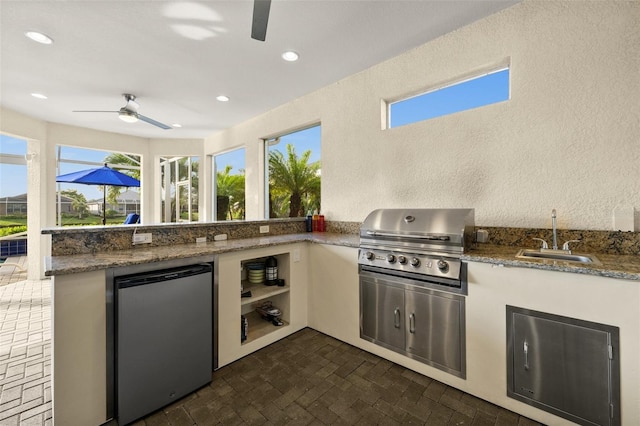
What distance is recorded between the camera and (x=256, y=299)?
2328 millimetres

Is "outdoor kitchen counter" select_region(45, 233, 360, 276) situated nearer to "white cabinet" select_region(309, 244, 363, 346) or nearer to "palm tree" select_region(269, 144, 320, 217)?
"white cabinet" select_region(309, 244, 363, 346)

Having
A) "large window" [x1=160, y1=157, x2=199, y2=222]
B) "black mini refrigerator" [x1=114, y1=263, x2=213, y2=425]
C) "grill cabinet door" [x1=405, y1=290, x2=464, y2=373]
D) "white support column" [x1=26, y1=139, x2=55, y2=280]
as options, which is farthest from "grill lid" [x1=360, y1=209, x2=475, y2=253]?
"white support column" [x1=26, y1=139, x2=55, y2=280]

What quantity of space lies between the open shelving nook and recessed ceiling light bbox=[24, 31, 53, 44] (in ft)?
8.65

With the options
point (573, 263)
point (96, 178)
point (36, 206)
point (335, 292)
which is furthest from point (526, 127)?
point (36, 206)

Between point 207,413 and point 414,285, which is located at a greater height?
point 414,285

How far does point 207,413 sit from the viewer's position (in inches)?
63.2

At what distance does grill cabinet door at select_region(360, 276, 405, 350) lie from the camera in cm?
207

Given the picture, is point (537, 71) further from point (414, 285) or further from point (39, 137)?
point (39, 137)

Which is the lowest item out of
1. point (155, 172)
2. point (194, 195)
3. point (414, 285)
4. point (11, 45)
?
point (414, 285)

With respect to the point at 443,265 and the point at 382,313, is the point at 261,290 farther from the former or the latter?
the point at 443,265

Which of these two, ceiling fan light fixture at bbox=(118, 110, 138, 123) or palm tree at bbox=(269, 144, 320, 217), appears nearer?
ceiling fan light fixture at bbox=(118, 110, 138, 123)

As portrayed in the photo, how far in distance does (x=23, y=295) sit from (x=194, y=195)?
316cm

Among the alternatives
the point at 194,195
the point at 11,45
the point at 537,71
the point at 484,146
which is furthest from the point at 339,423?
the point at 194,195

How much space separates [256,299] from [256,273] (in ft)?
1.34
